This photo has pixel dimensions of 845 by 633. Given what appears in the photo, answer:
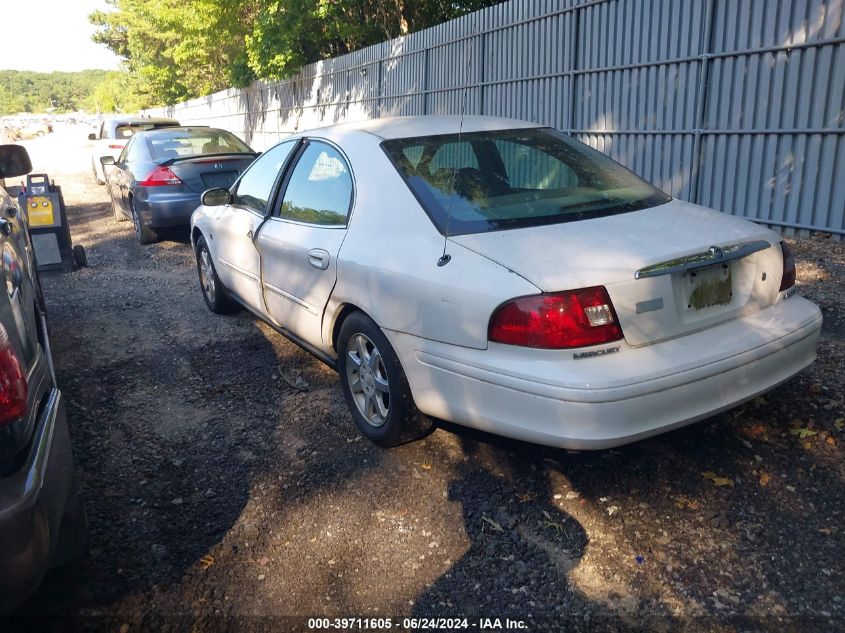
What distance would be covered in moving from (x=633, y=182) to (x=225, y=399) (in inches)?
107

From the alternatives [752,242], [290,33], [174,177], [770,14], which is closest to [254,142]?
[290,33]

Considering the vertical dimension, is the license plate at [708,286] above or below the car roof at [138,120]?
below

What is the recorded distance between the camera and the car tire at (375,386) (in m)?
3.52

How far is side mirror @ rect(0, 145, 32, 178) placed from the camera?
4.28 metres

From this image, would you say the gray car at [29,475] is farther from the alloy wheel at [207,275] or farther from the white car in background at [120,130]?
the white car in background at [120,130]

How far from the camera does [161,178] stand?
945 cm

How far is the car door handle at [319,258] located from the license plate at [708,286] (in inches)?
71.5

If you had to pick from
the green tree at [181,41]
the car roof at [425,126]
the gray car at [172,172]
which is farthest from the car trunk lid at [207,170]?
the green tree at [181,41]

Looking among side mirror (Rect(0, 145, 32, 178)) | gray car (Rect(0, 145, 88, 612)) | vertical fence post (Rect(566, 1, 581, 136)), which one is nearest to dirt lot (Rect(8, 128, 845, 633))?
gray car (Rect(0, 145, 88, 612))

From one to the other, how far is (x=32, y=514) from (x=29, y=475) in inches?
4.5

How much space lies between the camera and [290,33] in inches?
764

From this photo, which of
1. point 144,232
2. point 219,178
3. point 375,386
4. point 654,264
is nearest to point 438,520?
point 375,386

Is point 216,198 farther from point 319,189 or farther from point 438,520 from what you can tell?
point 438,520

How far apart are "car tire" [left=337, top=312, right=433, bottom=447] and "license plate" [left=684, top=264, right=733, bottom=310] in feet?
4.24
